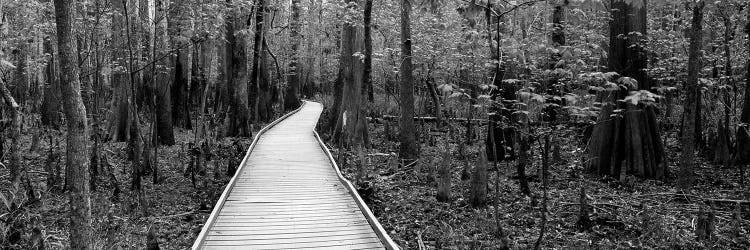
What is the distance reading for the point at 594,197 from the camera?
823 centimetres

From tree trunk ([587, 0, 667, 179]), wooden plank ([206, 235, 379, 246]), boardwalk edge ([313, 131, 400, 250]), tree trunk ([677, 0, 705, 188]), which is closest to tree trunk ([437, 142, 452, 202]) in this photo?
boardwalk edge ([313, 131, 400, 250])

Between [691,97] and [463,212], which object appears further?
[691,97]

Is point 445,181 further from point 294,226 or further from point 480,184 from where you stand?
point 294,226

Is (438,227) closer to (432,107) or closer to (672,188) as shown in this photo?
(672,188)

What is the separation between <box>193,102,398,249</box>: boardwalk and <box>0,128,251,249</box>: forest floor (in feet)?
1.56

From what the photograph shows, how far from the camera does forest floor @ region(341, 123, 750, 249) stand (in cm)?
610

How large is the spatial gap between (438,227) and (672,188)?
4.67 meters

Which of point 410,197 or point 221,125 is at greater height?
point 221,125

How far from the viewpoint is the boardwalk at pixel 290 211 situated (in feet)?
20.1

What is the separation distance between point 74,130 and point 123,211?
3.60 meters

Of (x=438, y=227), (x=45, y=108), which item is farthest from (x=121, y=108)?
(x=438, y=227)

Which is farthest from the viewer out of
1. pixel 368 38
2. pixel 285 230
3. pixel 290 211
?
pixel 368 38

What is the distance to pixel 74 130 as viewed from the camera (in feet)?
14.8

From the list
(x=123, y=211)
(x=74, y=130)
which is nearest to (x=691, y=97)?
(x=74, y=130)
